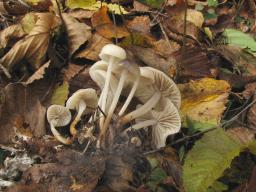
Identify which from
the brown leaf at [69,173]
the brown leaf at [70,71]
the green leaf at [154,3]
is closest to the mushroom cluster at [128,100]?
the brown leaf at [69,173]

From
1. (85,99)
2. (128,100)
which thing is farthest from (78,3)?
(128,100)

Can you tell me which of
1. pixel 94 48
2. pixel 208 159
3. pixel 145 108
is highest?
pixel 94 48

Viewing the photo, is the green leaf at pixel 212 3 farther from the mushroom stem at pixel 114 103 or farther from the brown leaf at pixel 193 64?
the mushroom stem at pixel 114 103

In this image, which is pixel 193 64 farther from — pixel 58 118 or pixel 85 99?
pixel 58 118

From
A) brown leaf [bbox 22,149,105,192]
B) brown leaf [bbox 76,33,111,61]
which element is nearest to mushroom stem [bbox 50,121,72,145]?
brown leaf [bbox 22,149,105,192]

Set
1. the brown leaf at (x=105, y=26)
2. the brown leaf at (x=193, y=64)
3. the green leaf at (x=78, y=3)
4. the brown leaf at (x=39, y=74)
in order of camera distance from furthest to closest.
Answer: the green leaf at (x=78, y=3) → the brown leaf at (x=105, y=26) → the brown leaf at (x=193, y=64) → the brown leaf at (x=39, y=74)

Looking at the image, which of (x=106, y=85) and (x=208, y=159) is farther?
(x=106, y=85)

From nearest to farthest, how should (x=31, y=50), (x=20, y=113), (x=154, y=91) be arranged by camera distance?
(x=154, y=91)
(x=20, y=113)
(x=31, y=50)

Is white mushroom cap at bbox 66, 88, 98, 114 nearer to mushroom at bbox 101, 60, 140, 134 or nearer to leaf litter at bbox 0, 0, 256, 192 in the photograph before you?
leaf litter at bbox 0, 0, 256, 192

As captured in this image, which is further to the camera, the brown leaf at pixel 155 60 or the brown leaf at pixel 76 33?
the brown leaf at pixel 76 33
